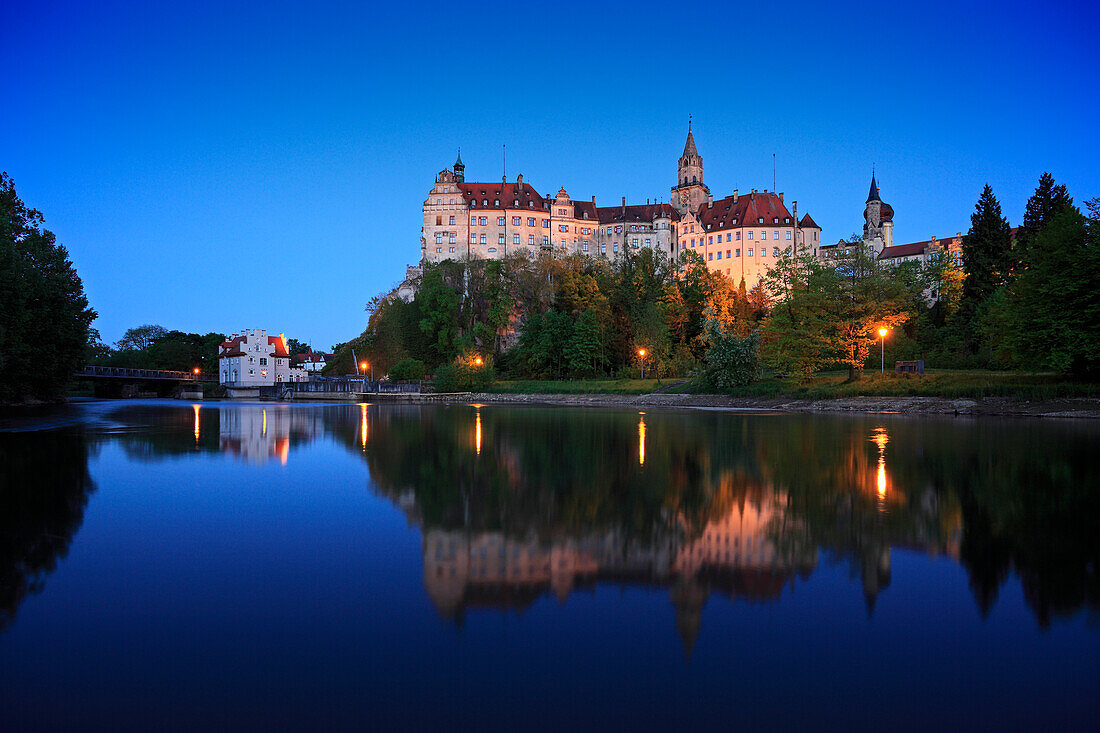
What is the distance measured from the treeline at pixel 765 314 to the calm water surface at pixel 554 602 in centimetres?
2873

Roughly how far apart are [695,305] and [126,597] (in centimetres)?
6645

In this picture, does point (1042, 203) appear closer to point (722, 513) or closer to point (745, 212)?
point (745, 212)

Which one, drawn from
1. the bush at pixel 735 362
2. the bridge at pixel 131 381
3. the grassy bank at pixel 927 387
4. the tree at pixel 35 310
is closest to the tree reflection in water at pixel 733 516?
the grassy bank at pixel 927 387

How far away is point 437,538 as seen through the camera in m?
7.31

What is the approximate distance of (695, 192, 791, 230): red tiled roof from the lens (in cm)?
9388

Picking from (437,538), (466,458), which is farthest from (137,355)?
(437,538)

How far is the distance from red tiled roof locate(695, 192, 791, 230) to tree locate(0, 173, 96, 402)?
260ft

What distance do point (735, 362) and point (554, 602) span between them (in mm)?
43176

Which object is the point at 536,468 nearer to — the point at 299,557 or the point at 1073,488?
the point at 299,557

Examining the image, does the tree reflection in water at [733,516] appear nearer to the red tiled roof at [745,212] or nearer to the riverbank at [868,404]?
the riverbank at [868,404]

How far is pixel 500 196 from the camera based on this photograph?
9388 cm

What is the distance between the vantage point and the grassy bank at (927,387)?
31.0 m

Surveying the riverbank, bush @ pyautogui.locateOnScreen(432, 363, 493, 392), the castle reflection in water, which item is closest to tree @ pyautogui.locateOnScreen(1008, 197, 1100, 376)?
the riverbank

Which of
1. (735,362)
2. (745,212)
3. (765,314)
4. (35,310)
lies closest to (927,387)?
(735,362)
